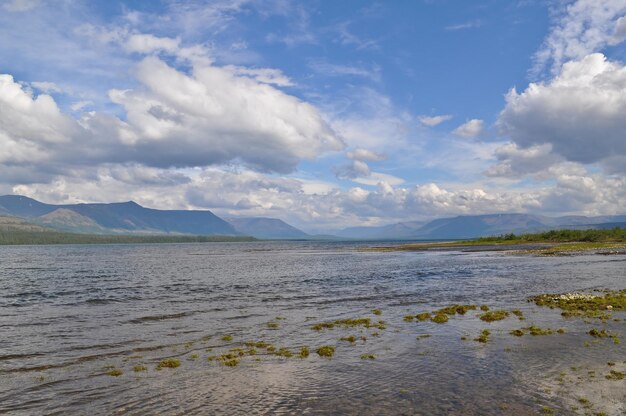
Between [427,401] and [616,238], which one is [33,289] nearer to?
[427,401]

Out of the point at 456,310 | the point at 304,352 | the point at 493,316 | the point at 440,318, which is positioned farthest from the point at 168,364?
the point at 456,310

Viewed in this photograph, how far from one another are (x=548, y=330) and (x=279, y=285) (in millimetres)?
42120

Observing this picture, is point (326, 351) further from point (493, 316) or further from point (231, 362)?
point (493, 316)

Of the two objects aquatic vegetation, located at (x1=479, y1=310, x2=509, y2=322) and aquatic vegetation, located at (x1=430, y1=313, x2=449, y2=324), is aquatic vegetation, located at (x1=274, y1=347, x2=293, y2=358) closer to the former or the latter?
aquatic vegetation, located at (x1=430, y1=313, x2=449, y2=324)

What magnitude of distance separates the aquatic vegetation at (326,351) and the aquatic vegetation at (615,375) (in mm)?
14053

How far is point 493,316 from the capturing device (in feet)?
116

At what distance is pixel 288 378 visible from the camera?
21203 millimetres

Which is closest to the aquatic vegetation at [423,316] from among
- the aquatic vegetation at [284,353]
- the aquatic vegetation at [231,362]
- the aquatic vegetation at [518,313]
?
the aquatic vegetation at [518,313]

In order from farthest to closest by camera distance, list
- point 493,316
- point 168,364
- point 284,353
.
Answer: point 493,316 < point 284,353 < point 168,364

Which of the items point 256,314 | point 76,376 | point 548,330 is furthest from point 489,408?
point 256,314

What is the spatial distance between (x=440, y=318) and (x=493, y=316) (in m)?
4.45

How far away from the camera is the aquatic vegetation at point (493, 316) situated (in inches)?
1371

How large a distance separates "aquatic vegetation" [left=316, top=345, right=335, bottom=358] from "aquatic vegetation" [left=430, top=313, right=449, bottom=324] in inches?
479

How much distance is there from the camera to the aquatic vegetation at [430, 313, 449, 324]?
114ft
